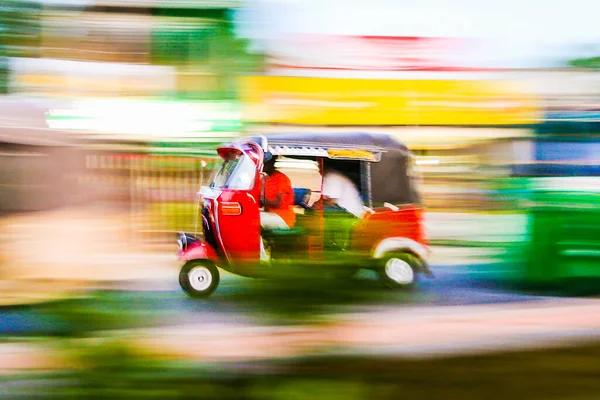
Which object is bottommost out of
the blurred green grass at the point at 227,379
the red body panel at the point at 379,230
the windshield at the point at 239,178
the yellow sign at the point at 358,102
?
the blurred green grass at the point at 227,379

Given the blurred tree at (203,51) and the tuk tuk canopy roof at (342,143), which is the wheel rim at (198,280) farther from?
the tuk tuk canopy roof at (342,143)

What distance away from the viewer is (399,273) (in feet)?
5.85

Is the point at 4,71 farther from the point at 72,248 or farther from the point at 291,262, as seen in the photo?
the point at 291,262

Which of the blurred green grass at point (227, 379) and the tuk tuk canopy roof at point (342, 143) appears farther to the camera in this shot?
the tuk tuk canopy roof at point (342, 143)

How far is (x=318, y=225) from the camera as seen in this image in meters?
1.60

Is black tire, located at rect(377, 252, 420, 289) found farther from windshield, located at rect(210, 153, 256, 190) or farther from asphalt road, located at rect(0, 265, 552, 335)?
windshield, located at rect(210, 153, 256, 190)

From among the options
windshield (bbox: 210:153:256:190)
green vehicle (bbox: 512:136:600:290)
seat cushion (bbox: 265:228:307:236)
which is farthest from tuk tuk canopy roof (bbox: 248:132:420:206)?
seat cushion (bbox: 265:228:307:236)

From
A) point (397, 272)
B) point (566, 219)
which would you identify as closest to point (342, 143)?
point (566, 219)

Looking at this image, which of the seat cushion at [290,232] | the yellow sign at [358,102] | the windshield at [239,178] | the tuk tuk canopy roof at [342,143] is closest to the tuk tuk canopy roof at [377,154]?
the tuk tuk canopy roof at [342,143]

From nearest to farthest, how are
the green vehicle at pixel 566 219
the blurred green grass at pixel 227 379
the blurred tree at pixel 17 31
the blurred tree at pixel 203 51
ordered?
the blurred tree at pixel 203 51
the blurred tree at pixel 17 31
the blurred green grass at pixel 227 379
the green vehicle at pixel 566 219

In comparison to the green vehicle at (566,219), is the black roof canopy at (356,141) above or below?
above

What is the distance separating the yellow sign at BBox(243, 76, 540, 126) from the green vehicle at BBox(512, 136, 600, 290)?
1.86m

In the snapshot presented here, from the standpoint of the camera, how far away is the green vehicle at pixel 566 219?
478cm

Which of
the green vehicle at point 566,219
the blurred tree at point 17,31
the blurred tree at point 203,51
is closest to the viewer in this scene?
the blurred tree at point 203,51
